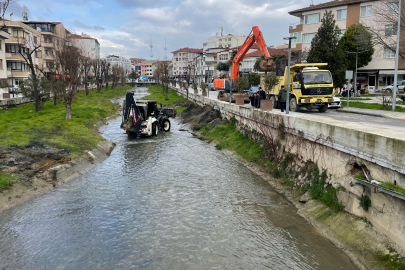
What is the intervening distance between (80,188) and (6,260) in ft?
16.8

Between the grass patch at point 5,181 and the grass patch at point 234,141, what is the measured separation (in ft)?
35.7

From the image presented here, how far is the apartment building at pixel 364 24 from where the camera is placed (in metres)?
40.8

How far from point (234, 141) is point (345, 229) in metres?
12.2

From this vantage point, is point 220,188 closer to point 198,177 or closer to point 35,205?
point 198,177

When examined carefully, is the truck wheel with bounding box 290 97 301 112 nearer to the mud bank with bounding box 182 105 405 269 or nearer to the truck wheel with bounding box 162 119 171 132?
the mud bank with bounding box 182 105 405 269

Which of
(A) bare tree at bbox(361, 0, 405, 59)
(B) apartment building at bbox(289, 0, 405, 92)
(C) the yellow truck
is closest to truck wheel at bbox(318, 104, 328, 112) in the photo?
(C) the yellow truck

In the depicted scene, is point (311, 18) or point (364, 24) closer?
point (364, 24)

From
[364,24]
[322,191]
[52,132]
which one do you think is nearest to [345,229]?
[322,191]

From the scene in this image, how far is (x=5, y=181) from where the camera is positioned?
449 inches

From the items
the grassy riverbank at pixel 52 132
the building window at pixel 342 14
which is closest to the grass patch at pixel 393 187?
the grassy riverbank at pixel 52 132

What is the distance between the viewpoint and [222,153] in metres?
19.3

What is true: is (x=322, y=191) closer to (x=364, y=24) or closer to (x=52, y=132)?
(x=52, y=132)

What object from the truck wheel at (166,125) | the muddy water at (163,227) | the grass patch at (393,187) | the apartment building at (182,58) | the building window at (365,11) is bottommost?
the muddy water at (163,227)

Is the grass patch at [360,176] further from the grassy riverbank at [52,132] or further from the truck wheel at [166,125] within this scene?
the truck wheel at [166,125]
